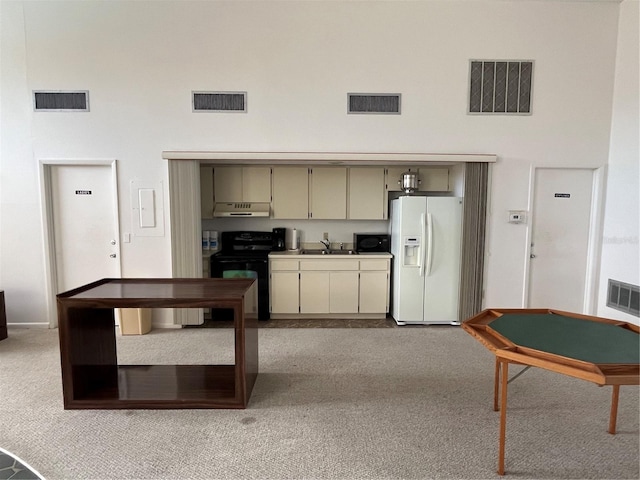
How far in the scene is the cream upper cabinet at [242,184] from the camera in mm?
4801

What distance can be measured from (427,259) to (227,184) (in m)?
2.88

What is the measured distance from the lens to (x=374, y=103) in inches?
165

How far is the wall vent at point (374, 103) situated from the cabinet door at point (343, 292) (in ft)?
6.81

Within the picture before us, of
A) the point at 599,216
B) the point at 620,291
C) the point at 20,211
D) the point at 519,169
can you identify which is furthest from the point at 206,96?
the point at 620,291

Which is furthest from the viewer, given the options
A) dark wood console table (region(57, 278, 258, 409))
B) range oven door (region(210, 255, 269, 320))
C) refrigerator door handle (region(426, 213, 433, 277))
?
range oven door (region(210, 255, 269, 320))

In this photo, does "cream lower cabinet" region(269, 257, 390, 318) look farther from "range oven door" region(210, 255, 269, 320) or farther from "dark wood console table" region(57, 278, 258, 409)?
"dark wood console table" region(57, 278, 258, 409)

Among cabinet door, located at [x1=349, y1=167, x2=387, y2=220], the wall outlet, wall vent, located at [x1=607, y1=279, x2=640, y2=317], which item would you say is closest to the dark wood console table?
cabinet door, located at [x1=349, y1=167, x2=387, y2=220]

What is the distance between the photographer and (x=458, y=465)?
6.48 ft

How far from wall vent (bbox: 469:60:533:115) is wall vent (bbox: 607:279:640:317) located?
7.63ft

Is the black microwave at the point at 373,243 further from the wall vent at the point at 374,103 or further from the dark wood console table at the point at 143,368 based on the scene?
the dark wood console table at the point at 143,368

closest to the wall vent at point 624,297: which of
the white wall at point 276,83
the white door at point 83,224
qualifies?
the white wall at point 276,83

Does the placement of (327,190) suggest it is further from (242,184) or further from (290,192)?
(242,184)

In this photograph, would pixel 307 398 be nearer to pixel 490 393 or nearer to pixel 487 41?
pixel 490 393

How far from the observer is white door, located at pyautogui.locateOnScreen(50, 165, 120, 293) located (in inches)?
168
